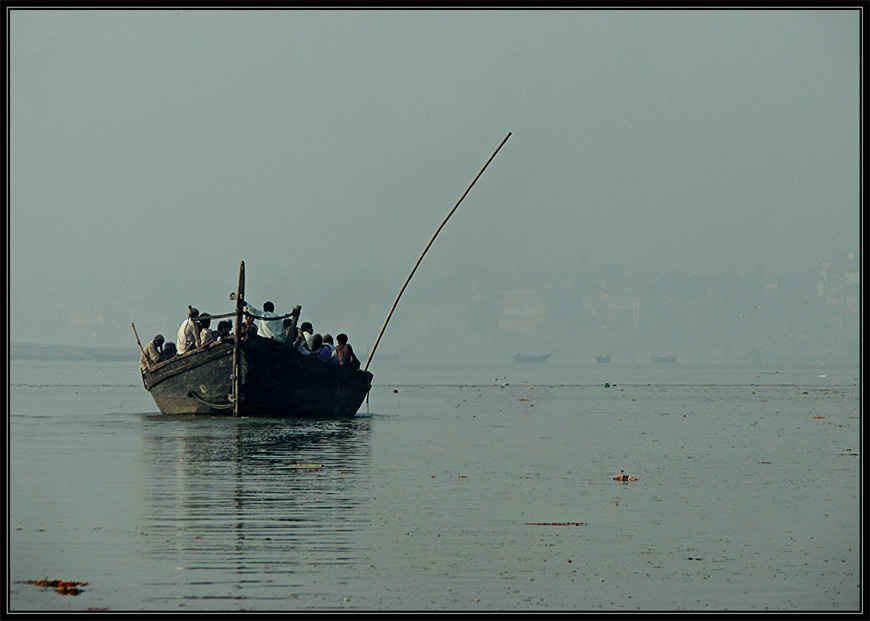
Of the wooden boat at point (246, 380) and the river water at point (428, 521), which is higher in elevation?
the wooden boat at point (246, 380)

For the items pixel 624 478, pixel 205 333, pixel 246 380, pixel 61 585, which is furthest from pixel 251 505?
pixel 205 333

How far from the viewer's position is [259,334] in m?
24.5

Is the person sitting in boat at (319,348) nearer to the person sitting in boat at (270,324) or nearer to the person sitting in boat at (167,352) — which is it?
the person sitting in boat at (270,324)

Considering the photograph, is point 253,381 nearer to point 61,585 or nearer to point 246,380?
point 246,380

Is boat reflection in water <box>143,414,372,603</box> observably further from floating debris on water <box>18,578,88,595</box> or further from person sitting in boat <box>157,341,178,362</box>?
person sitting in boat <box>157,341,178,362</box>

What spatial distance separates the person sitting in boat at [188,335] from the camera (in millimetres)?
24328

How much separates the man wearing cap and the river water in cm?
265

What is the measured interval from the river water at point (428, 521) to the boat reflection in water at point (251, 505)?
0.03 m

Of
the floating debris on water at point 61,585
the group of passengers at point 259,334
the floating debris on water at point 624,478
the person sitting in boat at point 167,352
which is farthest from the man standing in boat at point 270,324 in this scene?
the floating debris on water at point 61,585

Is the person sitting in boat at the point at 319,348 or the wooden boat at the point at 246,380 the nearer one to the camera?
the wooden boat at the point at 246,380

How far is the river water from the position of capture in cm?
798

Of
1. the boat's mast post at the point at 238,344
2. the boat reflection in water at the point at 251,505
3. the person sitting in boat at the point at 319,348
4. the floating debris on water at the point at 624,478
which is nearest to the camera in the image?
the boat reflection in water at the point at 251,505

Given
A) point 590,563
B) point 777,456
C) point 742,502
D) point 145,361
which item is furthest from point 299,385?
point 590,563

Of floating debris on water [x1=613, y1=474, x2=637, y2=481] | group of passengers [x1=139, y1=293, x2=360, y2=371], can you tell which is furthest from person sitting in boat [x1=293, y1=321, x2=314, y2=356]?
floating debris on water [x1=613, y1=474, x2=637, y2=481]
